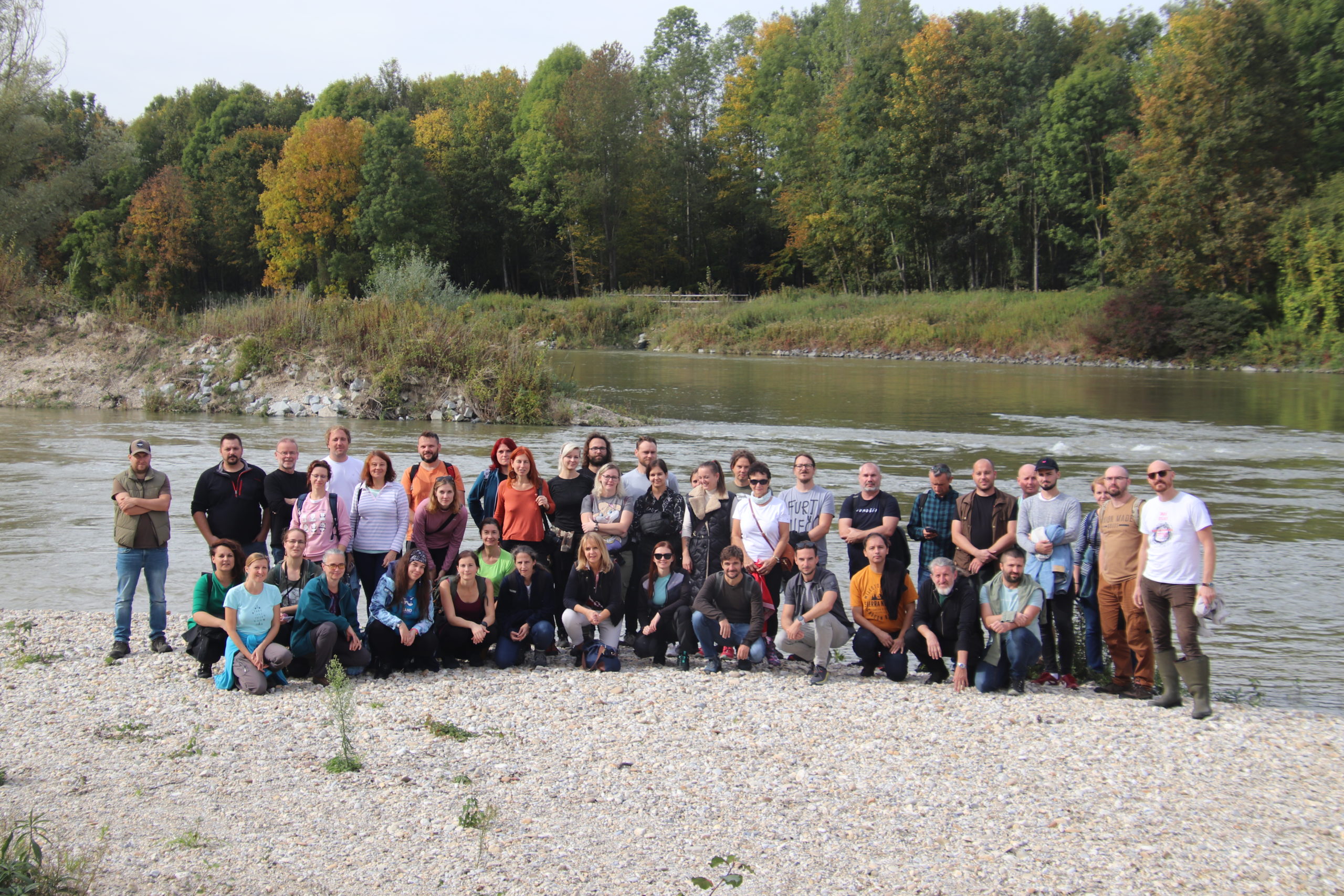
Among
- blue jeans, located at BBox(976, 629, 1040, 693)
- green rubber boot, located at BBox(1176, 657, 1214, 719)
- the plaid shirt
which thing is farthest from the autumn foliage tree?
green rubber boot, located at BBox(1176, 657, 1214, 719)

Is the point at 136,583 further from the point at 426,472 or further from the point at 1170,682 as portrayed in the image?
the point at 1170,682

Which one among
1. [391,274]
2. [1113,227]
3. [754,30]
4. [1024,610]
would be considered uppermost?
[754,30]

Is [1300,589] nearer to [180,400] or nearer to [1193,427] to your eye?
[1193,427]

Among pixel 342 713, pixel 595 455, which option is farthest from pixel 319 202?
pixel 342 713

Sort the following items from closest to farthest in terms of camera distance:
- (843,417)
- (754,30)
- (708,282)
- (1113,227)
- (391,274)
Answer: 1. (843,417)
2. (391,274)
3. (1113,227)
4. (708,282)
5. (754,30)

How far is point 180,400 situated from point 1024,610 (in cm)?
2471

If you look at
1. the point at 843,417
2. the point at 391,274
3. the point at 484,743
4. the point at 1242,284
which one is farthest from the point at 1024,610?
the point at 1242,284

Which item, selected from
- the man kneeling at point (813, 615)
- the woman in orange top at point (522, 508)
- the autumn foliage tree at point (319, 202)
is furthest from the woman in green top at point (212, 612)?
the autumn foliage tree at point (319, 202)

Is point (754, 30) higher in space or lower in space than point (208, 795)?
higher

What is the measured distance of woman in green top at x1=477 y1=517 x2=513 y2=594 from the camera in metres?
8.20

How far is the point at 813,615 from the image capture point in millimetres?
8023

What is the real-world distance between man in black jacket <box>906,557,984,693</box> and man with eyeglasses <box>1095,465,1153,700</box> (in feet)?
3.18

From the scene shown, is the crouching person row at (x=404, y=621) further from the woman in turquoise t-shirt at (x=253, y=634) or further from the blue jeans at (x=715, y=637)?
the blue jeans at (x=715, y=637)

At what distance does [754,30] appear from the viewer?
80.3 metres
